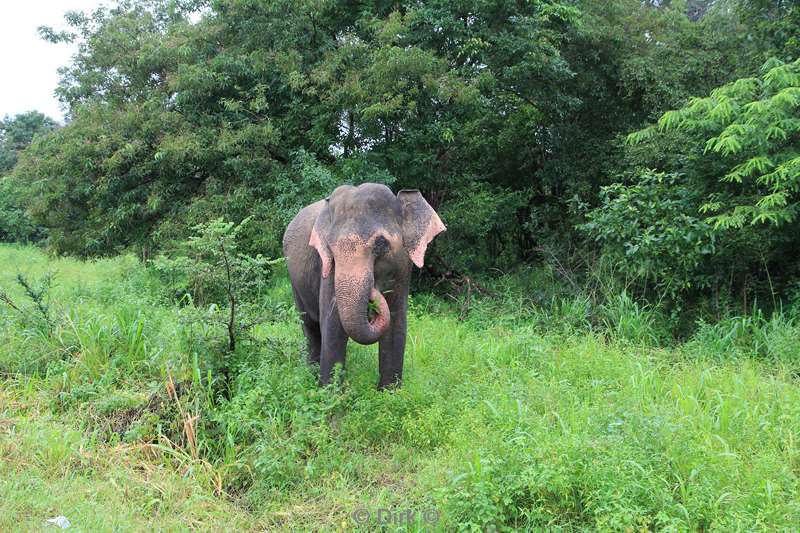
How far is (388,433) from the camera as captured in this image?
14.8 feet

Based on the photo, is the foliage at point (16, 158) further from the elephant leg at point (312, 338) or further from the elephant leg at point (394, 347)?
the elephant leg at point (394, 347)

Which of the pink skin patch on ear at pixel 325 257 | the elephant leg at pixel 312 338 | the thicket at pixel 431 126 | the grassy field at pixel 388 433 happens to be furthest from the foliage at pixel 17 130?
the pink skin patch on ear at pixel 325 257

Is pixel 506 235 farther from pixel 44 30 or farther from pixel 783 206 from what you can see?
pixel 44 30

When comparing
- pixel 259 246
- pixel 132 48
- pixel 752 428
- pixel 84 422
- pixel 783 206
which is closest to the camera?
pixel 752 428

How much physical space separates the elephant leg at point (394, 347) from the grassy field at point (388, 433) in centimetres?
15

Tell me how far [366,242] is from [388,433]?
136cm

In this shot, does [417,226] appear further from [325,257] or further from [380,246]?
[325,257]

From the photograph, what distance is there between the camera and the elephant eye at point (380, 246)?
4504mm

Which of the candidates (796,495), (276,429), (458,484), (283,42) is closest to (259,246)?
(283,42)

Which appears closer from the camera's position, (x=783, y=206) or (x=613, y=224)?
(x=783, y=206)

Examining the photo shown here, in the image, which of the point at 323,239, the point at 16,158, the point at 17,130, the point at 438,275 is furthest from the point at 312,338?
the point at 17,130

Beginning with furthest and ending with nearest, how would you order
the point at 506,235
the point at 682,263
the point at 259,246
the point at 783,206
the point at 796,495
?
the point at 506,235, the point at 259,246, the point at 682,263, the point at 783,206, the point at 796,495

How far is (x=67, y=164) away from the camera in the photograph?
10.4 meters

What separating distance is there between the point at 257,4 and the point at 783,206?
8.17 metres
